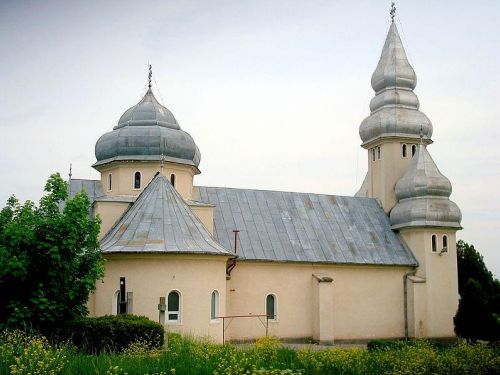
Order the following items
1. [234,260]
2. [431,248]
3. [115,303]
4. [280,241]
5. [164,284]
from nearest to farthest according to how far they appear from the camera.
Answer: [164,284]
[115,303]
[234,260]
[280,241]
[431,248]

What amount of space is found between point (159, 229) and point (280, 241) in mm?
9123

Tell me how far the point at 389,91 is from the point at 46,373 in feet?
103

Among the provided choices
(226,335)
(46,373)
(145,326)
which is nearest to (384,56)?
(226,335)

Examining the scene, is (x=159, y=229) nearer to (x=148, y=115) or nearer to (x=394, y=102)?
(x=148, y=115)

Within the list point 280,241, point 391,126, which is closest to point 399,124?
point 391,126

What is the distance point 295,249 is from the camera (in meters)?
34.0

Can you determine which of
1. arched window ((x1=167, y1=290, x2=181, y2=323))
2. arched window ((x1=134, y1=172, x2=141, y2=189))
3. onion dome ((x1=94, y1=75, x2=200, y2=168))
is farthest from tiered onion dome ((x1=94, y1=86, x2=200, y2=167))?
arched window ((x1=167, y1=290, x2=181, y2=323))

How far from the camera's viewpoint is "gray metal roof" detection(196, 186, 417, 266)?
110ft

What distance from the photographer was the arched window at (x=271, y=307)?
32.9m

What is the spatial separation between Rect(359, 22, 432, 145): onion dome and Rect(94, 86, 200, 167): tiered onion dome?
496 inches

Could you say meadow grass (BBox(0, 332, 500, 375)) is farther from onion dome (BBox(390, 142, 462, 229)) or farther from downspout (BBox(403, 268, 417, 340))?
onion dome (BBox(390, 142, 462, 229))

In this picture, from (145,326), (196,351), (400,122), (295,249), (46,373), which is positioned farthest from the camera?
(400,122)

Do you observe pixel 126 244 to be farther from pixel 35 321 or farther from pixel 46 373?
pixel 46 373

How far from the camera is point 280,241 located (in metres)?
34.1
